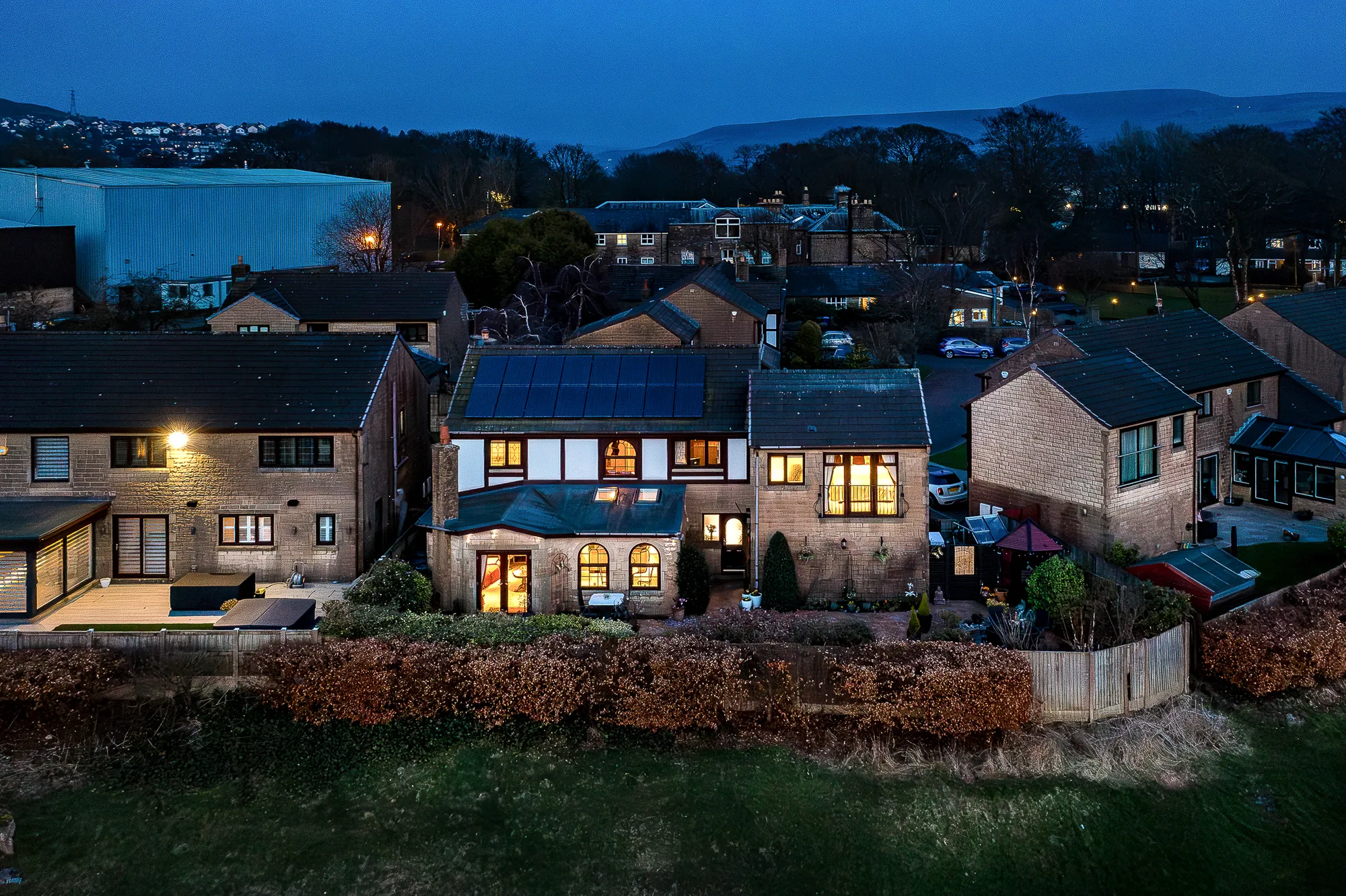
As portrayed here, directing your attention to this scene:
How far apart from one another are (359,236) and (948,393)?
4320cm

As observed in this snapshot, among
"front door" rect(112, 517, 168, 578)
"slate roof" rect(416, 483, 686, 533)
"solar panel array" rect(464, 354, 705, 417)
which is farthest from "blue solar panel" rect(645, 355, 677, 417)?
"front door" rect(112, 517, 168, 578)

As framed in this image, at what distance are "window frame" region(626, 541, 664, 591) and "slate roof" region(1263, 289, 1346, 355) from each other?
88.4 ft

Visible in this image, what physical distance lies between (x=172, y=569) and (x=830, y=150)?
11392 cm

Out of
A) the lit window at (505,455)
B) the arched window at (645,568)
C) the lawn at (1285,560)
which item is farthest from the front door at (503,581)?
→ the lawn at (1285,560)

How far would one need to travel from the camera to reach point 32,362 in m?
31.9

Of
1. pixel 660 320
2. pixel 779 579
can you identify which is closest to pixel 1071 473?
pixel 779 579

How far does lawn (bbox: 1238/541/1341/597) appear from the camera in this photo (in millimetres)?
30594

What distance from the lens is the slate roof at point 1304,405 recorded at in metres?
A: 37.9

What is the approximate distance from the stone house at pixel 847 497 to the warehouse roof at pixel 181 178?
60.0 metres

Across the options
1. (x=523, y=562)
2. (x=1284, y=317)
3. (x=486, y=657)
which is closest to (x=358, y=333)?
(x=523, y=562)

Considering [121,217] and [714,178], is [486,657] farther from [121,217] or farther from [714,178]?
[714,178]

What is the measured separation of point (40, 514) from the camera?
95.2ft

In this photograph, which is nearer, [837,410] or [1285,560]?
[837,410]

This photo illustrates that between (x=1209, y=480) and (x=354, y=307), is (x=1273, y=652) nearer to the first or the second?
(x=1209, y=480)
